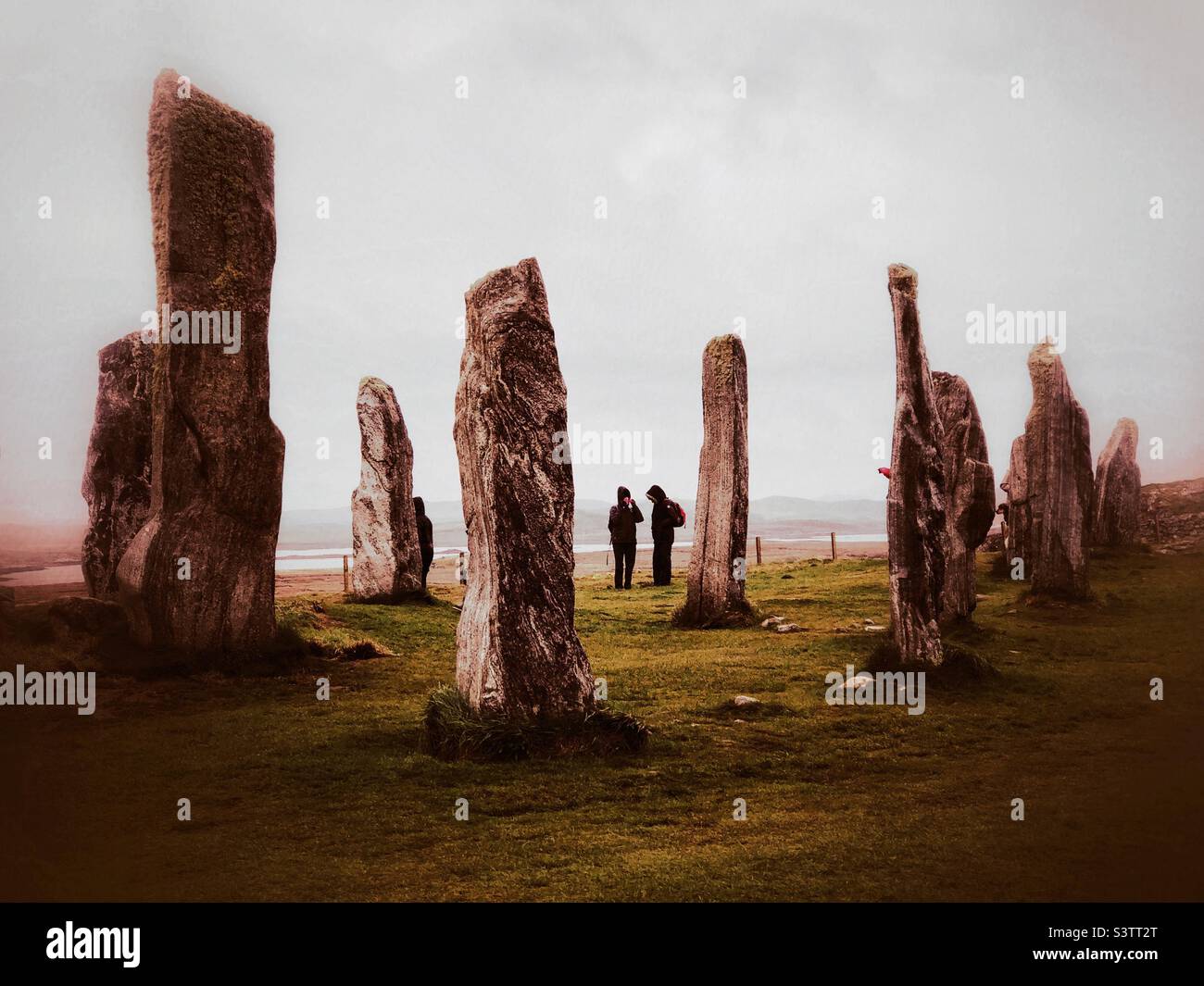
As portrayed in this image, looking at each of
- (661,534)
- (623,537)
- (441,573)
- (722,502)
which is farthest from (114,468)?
(441,573)

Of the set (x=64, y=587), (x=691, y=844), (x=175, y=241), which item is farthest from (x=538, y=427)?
(x=64, y=587)

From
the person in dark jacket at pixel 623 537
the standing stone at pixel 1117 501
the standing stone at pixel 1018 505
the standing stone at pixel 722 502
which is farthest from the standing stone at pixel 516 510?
the standing stone at pixel 1117 501

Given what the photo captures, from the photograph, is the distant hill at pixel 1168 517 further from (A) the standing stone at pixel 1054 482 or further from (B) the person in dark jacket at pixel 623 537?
(B) the person in dark jacket at pixel 623 537

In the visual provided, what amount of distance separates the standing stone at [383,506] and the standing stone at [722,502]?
196 inches

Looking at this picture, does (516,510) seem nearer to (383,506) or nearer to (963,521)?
(963,521)

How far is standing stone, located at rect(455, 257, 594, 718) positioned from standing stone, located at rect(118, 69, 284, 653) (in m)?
3.81

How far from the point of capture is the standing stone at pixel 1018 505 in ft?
57.6

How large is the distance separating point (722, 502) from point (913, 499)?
5083 mm

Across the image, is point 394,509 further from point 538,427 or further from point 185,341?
point 538,427

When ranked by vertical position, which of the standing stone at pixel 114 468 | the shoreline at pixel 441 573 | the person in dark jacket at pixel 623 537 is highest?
the standing stone at pixel 114 468

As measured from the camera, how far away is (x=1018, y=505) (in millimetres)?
17953

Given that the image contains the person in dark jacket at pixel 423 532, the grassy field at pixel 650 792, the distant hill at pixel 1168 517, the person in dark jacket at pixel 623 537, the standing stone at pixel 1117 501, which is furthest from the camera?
the distant hill at pixel 1168 517

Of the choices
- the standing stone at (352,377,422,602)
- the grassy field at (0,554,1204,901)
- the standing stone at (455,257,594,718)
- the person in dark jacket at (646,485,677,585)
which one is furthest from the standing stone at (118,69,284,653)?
the person in dark jacket at (646,485,677,585)

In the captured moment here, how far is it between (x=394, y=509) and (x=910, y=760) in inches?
458
